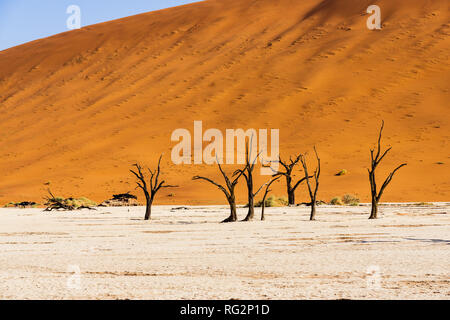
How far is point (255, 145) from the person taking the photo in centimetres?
5059

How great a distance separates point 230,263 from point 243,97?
1926 inches

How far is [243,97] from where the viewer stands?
194 ft

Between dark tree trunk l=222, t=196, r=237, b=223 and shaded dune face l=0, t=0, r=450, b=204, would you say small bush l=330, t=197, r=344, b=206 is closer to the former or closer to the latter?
shaded dune face l=0, t=0, r=450, b=204

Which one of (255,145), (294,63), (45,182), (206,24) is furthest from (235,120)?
(206,24)

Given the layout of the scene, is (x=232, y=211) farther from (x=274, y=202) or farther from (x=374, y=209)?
(x=274, y=202)

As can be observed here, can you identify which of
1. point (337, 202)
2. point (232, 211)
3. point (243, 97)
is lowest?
point (232, 211)

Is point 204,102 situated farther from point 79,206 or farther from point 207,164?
point 79,206

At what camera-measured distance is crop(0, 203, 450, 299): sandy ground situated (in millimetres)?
7812

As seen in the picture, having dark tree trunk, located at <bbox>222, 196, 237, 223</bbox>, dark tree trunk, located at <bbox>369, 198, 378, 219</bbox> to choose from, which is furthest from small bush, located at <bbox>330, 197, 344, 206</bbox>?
dark tree trunk, located at <bbox>222, 196, 237, 223</bbox>

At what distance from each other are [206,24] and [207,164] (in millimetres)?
35890

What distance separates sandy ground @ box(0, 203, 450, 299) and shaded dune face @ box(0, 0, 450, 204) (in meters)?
23.3

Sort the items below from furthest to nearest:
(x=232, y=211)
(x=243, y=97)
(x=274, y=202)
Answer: (x=243, y=97)
(x=274, y=202)
(x=232, y=211)

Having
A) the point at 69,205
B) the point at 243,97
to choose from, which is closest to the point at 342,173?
the point at 243,97
